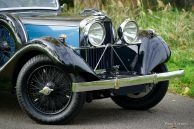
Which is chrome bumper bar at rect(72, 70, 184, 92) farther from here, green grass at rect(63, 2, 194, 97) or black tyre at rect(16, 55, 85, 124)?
green grass at rect(63, 2, 194, 97)

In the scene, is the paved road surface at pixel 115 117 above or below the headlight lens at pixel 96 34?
below

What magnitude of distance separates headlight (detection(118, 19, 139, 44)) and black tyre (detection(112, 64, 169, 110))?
485 millimetres

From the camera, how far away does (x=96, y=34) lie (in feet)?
21.0

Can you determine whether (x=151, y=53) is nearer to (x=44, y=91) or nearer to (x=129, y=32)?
(x=129, y=32)

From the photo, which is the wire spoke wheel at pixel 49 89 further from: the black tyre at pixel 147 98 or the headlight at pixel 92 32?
the black tyre at pixel 147 98

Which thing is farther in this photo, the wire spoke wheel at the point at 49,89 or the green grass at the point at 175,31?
the green grass at the point at 175,31

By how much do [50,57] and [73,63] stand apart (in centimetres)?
26

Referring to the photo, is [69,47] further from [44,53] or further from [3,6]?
[3,6]

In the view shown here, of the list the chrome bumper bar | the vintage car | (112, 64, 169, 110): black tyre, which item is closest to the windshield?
the vintage car

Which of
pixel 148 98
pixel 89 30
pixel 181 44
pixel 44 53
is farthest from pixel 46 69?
pixel 181 44

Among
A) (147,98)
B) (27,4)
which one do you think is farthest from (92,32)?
(27,4)

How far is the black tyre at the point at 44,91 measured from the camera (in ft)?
19.9

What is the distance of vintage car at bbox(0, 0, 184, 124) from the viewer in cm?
597

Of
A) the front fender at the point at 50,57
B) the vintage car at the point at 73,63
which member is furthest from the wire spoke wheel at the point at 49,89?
the front fender at the point at 50,57
